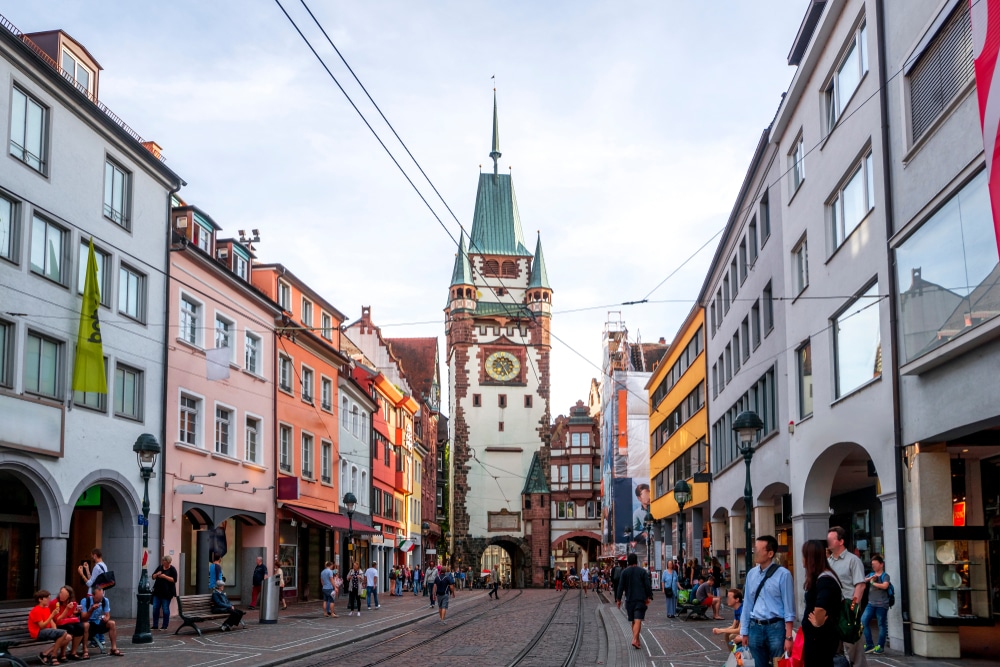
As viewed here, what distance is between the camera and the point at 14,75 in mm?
22969

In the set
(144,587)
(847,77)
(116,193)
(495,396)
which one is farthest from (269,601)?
(495,396)

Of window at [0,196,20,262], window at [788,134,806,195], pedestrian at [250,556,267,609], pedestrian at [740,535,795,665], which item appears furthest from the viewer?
pedestrian at [250,556,267,609]

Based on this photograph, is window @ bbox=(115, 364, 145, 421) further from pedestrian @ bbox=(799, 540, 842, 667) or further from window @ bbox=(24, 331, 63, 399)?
pedestrian @ bbox=(799, 540, 842, 667)

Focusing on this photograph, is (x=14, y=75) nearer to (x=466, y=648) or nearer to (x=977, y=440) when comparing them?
(x=466, y=648)

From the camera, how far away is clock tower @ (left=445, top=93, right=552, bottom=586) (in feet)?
302

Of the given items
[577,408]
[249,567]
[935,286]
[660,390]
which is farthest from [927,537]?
[577,408]

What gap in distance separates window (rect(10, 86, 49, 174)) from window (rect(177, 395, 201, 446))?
8.54 metres

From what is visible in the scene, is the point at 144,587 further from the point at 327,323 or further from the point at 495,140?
the point at 495,140

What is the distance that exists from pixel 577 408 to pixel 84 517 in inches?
2998

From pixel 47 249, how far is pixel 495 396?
7054 centimetres

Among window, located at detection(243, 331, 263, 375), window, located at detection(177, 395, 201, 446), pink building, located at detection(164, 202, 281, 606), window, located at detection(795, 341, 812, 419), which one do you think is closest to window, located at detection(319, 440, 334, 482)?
pink building, located at detection(164, 202, 281, 606)

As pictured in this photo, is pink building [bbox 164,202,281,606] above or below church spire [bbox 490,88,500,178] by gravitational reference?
below

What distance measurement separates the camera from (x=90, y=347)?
24750 mm

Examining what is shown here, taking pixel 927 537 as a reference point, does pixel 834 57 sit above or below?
above
